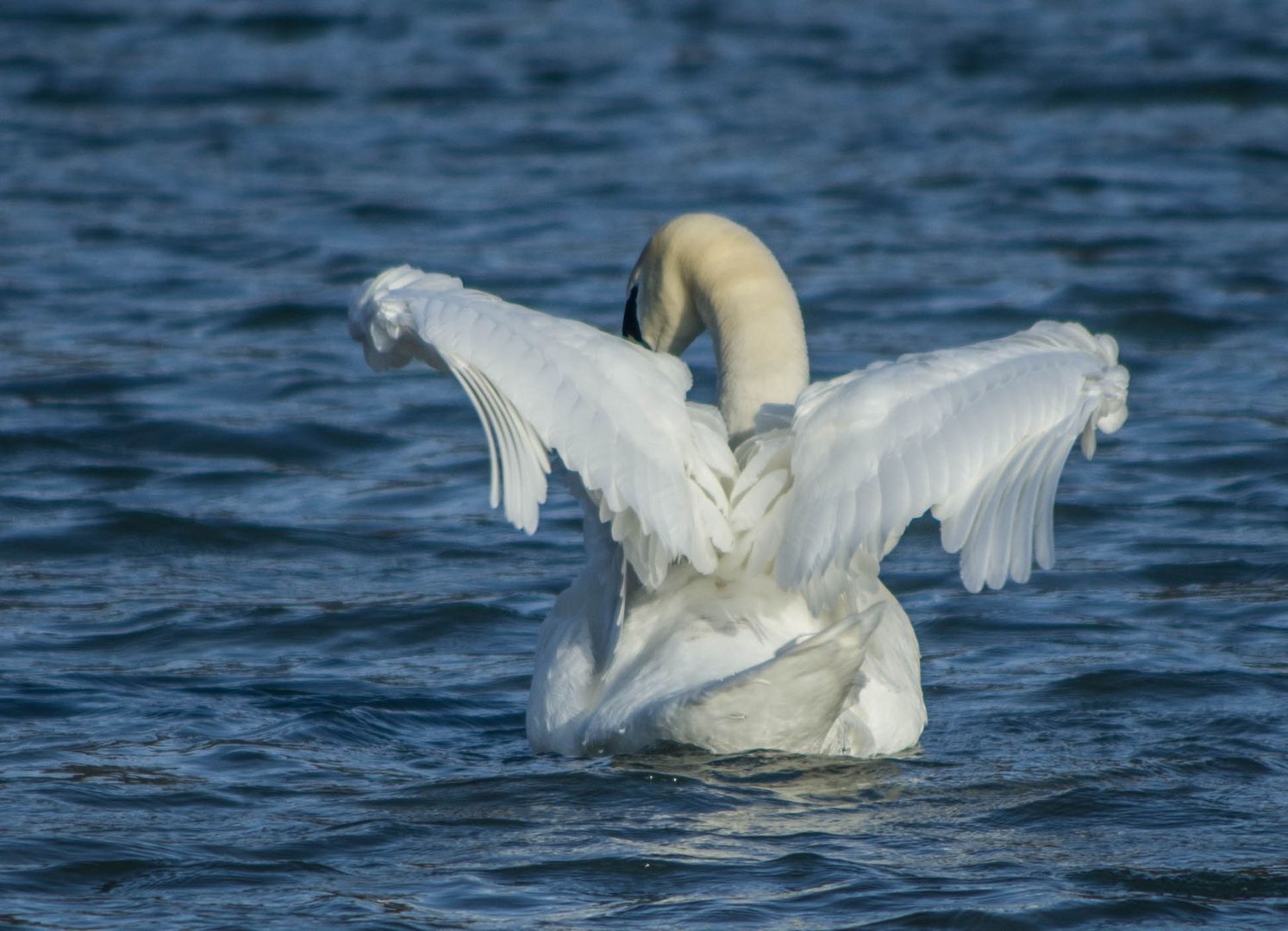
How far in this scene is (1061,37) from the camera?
19.8m

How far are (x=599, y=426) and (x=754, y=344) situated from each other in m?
1.09

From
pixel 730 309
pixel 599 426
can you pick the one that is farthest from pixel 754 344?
pixel 599 426

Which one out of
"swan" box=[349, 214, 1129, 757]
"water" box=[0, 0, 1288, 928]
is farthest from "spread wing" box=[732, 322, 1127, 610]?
"water" box=[0, 0, 1288, 928]

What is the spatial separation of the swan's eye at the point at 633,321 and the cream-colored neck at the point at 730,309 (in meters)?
0.05

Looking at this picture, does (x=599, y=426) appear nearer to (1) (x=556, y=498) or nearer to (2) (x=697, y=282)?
(2) (x=697, y=282)

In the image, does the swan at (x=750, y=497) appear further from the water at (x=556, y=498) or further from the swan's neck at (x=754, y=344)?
the swan's neck at (x=754, y=344)

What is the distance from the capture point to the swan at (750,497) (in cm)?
506

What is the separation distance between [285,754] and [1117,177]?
10.9 m

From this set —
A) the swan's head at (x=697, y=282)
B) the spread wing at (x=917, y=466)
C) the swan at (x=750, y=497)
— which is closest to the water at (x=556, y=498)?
the swan at (x=750, y=497)

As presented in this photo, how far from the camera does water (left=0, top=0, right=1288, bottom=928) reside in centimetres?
486

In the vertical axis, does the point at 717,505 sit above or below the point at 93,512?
above

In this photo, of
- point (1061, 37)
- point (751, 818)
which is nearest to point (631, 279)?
point (751, 818)

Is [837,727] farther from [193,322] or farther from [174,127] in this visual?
[174,127]

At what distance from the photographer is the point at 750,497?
529 centimetres
